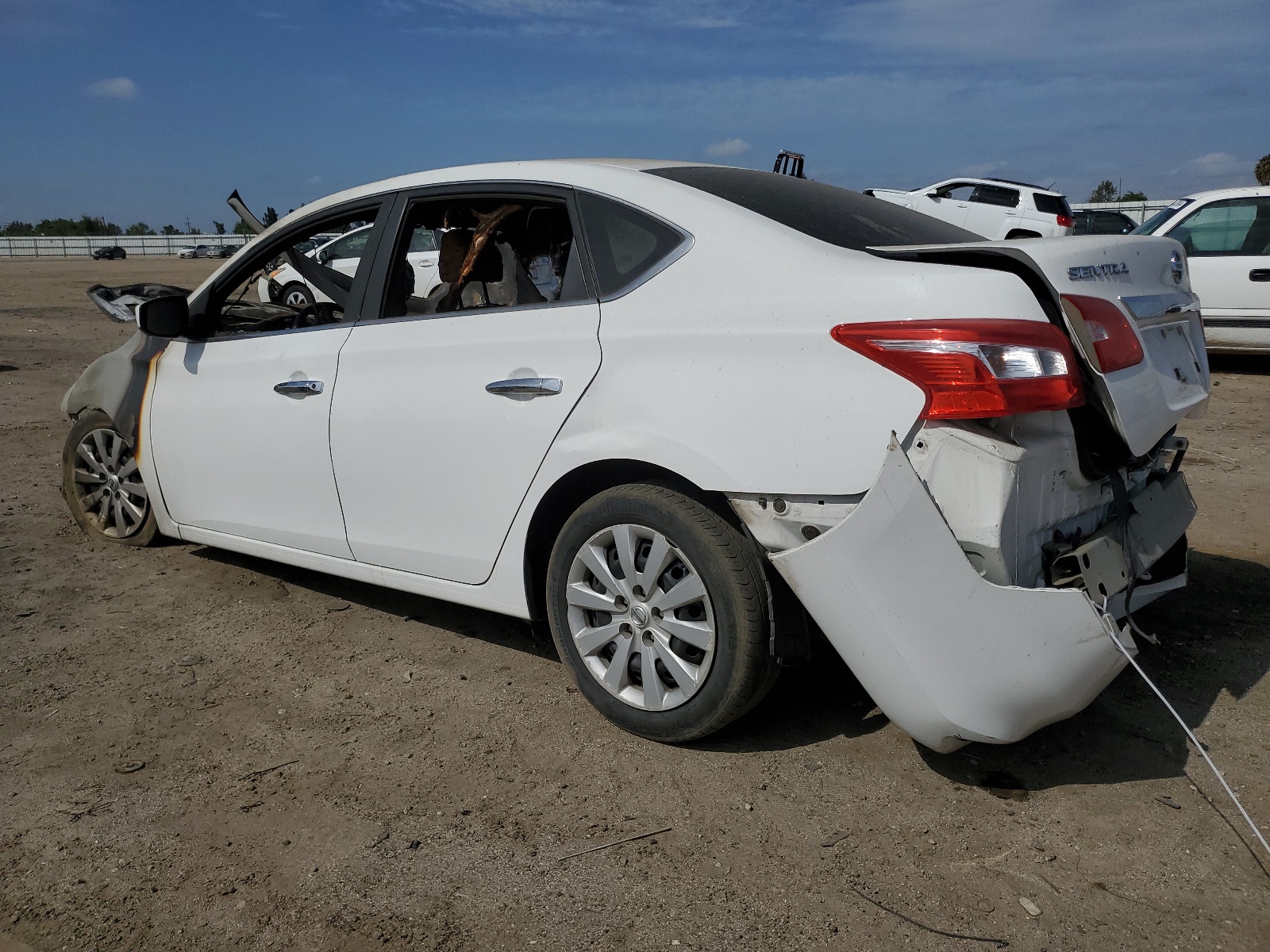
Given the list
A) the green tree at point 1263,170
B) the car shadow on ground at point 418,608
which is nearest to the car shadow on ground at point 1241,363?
the car shadow on ground at point 418,608

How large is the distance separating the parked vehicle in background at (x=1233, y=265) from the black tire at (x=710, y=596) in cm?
874

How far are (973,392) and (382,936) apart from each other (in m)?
1.85

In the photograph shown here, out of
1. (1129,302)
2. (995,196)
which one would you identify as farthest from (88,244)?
(1129,302)

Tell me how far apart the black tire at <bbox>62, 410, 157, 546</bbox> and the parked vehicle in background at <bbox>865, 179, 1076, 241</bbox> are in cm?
1758

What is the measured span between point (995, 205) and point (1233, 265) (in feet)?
38.2

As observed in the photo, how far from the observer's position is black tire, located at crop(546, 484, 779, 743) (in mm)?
2750

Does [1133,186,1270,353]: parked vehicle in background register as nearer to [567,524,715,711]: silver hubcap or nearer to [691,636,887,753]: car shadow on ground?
[691,636,887,753]: car shadow on ground

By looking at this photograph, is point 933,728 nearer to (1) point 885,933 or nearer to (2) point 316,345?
(1) point 885,933

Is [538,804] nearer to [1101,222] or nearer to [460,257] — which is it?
[460,257]

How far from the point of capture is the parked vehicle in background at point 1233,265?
9836mm

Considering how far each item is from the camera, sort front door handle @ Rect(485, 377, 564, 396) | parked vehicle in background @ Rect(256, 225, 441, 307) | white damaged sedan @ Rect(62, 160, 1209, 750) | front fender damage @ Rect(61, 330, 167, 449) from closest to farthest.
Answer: white damaged sedan @ Rect(62, 160, 1209, 750)
front door handle @ Rect(485, 377, 564, 396)
parked vehicle in background @ Rect(256, 225, 441, 307)
front fender damage @ Rect(61, 330, 167, 449)

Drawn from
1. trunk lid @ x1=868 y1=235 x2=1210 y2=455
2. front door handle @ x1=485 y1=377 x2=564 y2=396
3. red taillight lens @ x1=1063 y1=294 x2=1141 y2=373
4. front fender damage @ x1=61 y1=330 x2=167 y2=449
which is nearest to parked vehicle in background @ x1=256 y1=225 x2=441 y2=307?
front fender damage @ x1=61 y1=330 x2=167 y2=449

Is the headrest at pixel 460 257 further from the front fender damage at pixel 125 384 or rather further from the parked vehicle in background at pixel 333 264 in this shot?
the front fender damage at pixel 125 384

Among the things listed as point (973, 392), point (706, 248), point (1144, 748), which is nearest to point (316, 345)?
point (706, 248)
